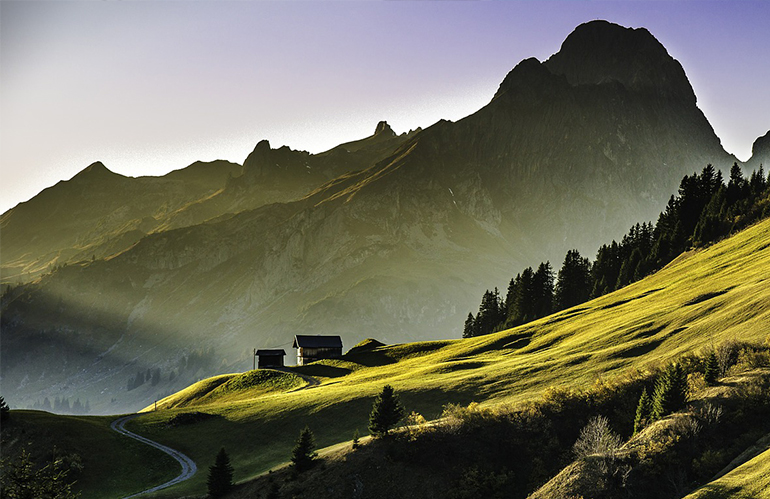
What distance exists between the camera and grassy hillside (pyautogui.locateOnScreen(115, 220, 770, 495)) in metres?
57.9

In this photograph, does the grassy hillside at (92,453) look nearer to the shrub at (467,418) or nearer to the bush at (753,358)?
the shrub at (467,418)

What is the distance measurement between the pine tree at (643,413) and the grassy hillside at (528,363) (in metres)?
9.69

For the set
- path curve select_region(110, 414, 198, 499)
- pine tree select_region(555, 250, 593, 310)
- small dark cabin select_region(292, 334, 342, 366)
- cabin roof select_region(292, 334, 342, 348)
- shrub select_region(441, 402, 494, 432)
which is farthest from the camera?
pine tree select_region(555, 250, 593, 310)

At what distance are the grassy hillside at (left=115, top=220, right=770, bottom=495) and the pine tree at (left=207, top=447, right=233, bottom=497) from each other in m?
3.30

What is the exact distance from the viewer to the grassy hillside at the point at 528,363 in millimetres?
57938

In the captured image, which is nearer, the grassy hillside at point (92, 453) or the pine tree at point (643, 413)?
the pine tree at point (643, 413)

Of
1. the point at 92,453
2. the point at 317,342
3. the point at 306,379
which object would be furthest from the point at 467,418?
the point at 317,342

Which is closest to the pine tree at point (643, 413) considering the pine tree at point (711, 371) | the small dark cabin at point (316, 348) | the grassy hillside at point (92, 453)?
the pine tree at point (711, 371)

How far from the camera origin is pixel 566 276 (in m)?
149

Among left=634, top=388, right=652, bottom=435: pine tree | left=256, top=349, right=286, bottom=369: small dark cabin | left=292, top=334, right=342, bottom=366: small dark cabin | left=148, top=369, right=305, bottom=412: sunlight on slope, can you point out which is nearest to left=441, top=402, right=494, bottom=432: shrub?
left=634, top=388, right=652, bottom=435: pine tree

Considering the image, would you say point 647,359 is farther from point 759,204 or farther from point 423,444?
point 759,204

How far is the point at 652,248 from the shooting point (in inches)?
5364

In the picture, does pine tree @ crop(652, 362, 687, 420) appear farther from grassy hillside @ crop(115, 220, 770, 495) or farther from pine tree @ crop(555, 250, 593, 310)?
pine tree @ crop(555, 250, 593, 310)

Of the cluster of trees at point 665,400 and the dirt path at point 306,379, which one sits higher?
the dirt path at point 306,379
